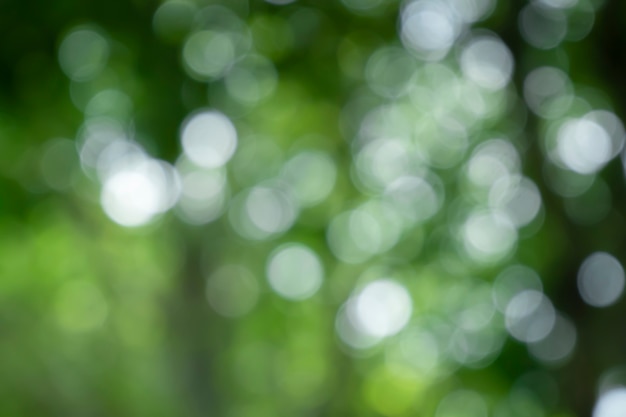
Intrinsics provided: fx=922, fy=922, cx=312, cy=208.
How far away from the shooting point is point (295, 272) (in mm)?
5910

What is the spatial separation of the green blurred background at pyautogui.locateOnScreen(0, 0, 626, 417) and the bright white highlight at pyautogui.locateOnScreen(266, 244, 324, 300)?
17 mm

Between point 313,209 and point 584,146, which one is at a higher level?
point 584,146

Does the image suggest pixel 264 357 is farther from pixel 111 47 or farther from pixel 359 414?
pixel 111 47

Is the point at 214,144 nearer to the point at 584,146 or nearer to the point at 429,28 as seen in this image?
the point at 429,28

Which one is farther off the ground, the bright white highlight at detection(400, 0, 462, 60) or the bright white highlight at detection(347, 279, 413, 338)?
the bright white highlight at detection(400, 0, 462, 60)

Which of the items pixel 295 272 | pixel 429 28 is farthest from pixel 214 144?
pixel 429 28

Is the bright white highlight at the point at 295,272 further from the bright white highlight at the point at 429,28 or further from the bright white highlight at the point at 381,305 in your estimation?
the bright white highlight at the point at 429,28

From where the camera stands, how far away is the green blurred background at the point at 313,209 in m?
2.55

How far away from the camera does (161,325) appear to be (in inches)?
239

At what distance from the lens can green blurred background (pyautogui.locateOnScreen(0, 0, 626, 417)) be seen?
2.55 metres

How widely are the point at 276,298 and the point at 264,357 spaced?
0.41 meters

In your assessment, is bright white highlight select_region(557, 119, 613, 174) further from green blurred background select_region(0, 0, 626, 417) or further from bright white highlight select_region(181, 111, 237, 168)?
bright white highlight select_region(181, 111, 237, 168)

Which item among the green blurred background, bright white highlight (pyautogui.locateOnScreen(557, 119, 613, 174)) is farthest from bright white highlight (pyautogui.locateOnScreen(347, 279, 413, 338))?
bright white highlight (pyautogui.locateOnScreen(557, 119, 613, 174))

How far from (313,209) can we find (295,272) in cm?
51
